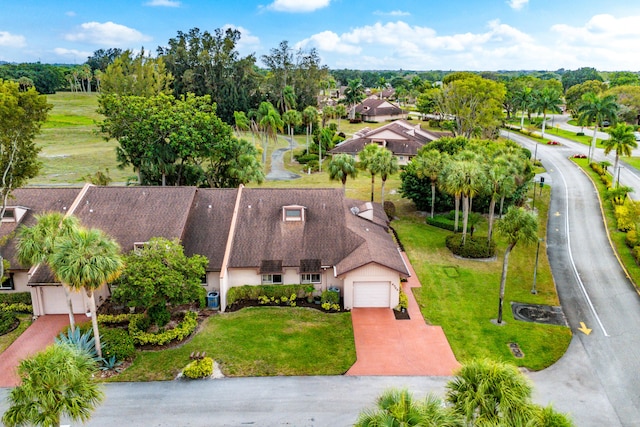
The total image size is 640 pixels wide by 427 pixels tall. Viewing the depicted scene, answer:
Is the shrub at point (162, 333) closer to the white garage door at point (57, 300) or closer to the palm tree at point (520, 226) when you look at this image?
the white garage door at point (57, 300)

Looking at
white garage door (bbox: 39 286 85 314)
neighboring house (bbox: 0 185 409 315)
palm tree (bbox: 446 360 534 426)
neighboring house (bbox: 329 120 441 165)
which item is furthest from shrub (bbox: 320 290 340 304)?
neighboring house (bbox: 329 120 441 165)

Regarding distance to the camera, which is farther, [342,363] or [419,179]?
[419,179]

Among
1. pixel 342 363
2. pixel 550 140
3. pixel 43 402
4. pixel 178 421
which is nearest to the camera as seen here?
pixel 43 402

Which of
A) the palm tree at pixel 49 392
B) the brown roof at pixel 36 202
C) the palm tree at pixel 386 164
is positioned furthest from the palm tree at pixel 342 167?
the palm tree at pixel 49 392

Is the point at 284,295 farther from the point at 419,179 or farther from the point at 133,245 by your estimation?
the point at 419,179

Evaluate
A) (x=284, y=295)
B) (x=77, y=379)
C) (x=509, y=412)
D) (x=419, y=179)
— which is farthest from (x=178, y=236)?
(x=419, y=179)

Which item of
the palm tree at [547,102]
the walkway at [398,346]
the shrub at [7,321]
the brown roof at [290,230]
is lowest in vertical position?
the walkway at [398,346]

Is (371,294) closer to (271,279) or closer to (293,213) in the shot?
(271,279)

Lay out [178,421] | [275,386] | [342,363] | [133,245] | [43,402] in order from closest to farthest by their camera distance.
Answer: [43,402] → [178,421] → [275,386] → [342,363] → [133,245]
